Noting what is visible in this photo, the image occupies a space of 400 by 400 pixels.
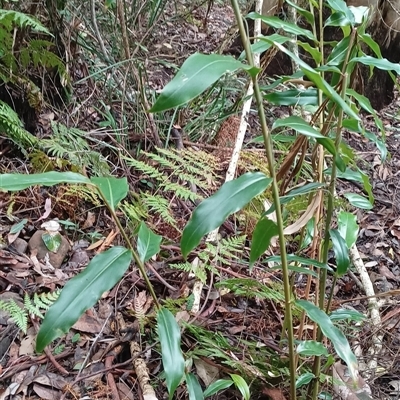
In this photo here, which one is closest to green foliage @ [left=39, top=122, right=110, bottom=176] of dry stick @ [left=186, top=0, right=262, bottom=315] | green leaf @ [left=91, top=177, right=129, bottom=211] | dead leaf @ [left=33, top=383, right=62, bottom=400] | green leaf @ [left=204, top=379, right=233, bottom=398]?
dry stick @ [left=186, top=0, right=262, bottom=315]

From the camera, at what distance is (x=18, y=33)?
227 centimetres

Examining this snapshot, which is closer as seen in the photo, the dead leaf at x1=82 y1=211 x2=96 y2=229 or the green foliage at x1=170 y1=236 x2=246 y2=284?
the green foliage at x1=170 y1=236 x2=246 y2=284

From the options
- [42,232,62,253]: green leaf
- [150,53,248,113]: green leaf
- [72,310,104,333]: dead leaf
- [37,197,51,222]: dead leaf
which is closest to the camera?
[150,53,248,113]: green leaf

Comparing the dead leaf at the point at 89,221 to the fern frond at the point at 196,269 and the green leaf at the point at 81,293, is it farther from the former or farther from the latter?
the green leaf at the point at 81,293

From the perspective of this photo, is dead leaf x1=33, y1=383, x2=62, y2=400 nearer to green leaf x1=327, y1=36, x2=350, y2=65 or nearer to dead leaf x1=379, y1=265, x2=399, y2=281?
green leaf x1=327, y1=36, x2=350, y2=65

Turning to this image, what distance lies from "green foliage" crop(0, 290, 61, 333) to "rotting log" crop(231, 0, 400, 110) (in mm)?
2702

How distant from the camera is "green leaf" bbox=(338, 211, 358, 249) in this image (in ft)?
3.69

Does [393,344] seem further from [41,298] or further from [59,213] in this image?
[59,213]

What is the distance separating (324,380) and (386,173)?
2069 mm

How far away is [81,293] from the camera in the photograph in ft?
2.52

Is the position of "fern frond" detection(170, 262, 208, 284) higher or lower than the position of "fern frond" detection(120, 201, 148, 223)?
lower

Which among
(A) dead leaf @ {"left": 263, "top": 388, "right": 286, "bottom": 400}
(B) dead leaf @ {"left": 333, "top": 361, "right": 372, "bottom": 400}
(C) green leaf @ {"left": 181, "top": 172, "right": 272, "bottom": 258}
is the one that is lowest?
(B) dead leaf @ {"left": 333, "top": 361, "right": 372, "bottom": 400}

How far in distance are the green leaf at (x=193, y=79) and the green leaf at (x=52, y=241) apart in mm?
1269

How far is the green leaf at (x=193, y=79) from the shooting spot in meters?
0.65
